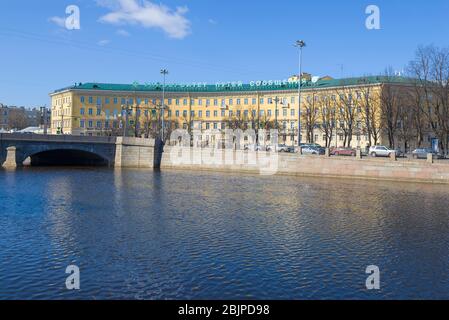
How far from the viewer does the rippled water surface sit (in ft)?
42.8

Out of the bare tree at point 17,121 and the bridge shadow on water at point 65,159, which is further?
the bare tree at point 17,121

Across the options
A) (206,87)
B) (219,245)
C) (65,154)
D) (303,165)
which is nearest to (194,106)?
(206,87)

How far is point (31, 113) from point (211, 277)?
200 metres

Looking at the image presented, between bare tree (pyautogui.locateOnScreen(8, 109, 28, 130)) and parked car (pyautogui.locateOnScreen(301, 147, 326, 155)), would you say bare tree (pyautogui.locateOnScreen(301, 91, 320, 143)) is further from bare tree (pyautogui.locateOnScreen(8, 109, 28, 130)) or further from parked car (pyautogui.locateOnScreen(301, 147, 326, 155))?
bare tree (pyautogui.locateOnScreen(8, 109, 28, 130))

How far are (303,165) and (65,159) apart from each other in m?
36.2

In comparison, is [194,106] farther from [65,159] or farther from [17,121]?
[17,121]

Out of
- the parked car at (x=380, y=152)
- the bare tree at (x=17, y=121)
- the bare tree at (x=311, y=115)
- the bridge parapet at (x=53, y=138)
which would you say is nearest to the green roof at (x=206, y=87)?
the bare tree at (x=311, y=115)

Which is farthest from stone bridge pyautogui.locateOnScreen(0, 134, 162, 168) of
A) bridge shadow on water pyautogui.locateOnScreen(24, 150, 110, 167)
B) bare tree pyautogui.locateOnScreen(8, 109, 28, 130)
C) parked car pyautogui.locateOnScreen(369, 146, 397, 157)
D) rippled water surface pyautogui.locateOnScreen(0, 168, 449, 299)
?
bare tree pyautogui.locateOnScreen(8, 109, 28, 130)

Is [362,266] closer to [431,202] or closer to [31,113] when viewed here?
[431,202]

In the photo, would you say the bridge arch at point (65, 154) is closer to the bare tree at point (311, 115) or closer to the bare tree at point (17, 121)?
the bare tree at point (311, 115)

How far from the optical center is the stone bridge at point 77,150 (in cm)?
5734

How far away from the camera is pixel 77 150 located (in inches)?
2457

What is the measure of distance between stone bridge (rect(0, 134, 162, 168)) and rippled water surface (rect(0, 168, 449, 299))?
2659cm
